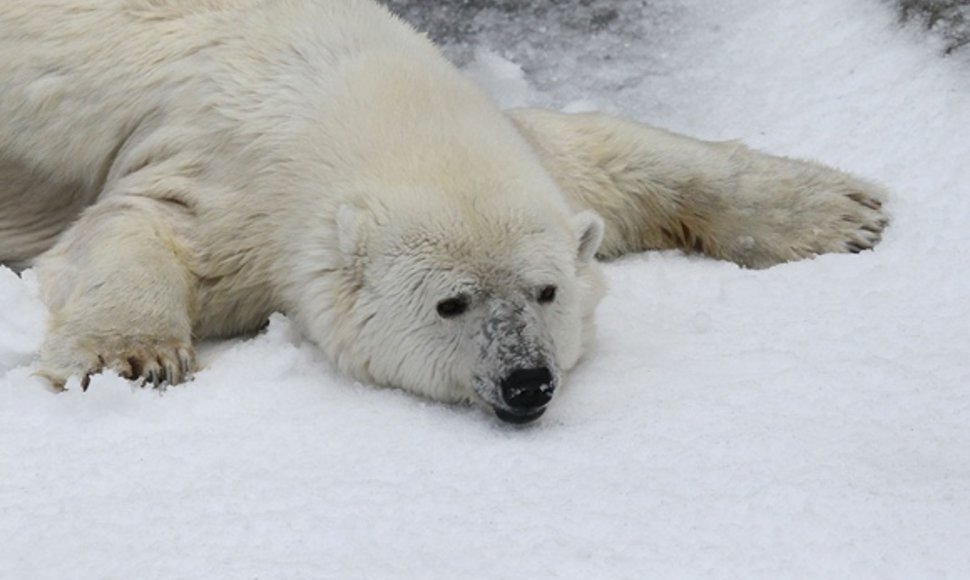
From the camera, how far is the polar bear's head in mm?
3711

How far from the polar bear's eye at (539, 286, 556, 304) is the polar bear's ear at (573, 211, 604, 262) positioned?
204mm

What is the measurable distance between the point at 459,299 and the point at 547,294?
0.24m

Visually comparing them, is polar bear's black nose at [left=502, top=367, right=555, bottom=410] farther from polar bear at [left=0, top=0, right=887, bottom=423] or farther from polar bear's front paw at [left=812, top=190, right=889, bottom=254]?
polar bear's front paw at [left=812, top=190, right=889, bottom=254]

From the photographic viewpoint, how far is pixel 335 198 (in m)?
4.07

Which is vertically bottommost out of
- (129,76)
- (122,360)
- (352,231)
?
(122,360)

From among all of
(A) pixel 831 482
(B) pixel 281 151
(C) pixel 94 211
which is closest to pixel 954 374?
(A) pixel 831 482

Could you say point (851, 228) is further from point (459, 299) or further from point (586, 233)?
point (459, 299)

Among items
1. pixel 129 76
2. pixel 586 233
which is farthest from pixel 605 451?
pixel 129 76

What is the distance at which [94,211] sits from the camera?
4484mm

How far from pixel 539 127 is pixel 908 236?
1.24 m

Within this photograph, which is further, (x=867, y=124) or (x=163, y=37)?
(x=867, y=124)

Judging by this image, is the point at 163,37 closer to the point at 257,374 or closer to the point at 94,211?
the point at 94,211

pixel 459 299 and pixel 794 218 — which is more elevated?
pixel 459 299

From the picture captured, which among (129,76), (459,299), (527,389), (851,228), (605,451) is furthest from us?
(851,228)
